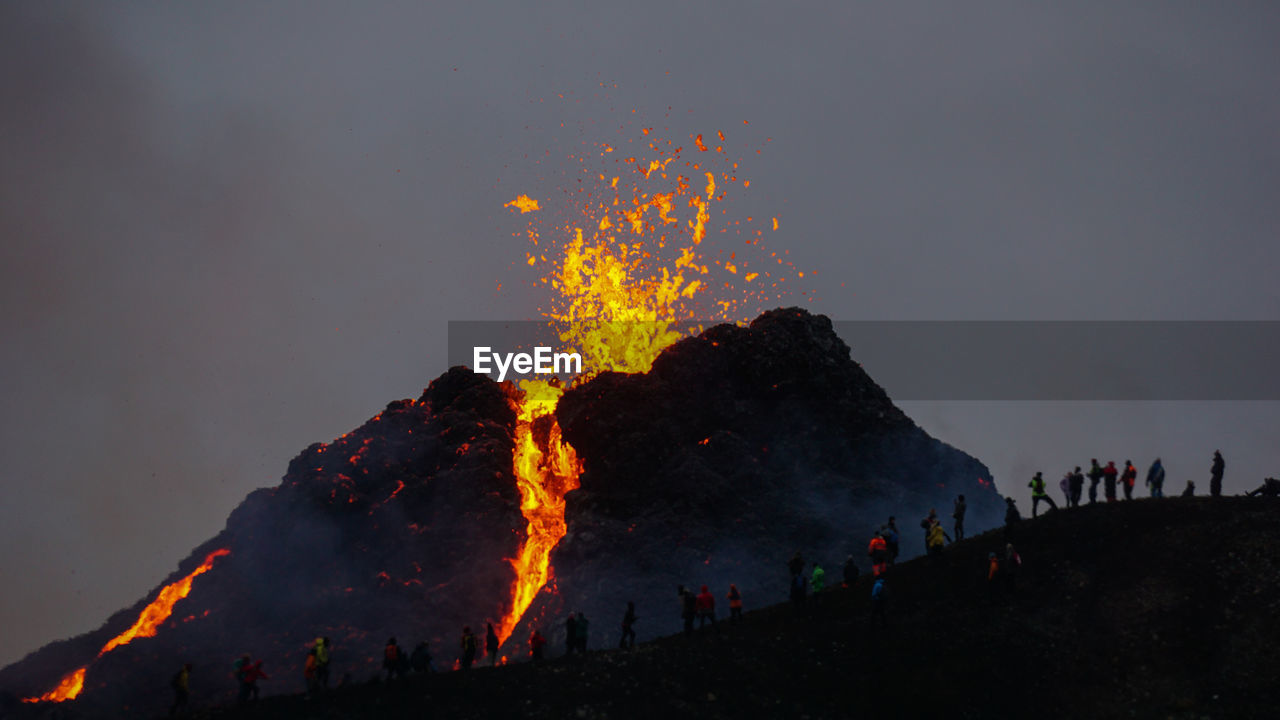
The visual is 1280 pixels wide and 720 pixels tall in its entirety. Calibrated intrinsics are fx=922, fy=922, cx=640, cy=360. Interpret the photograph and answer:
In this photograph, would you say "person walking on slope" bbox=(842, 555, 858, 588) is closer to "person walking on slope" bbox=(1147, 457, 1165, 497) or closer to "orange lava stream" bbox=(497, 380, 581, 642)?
"person walking on slope" bbox=(1147, 457, 1165, 497)

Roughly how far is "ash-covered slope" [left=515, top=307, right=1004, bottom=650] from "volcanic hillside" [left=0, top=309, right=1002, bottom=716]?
0.54ft

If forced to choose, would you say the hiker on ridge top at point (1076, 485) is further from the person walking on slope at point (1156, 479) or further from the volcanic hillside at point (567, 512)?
the volcanic hillside at point (567, 512)

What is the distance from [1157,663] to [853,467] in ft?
138

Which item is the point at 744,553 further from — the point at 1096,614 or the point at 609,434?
the point at 1096,614

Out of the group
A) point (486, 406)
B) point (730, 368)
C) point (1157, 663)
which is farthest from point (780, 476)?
point (1157, 663)

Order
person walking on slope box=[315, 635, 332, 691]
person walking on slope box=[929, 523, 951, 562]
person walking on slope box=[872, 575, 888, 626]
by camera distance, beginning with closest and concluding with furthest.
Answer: person walking on slope box=[315, 635, 332, 691] < person walking on slope box=[872, 575, 888, 626] < person walking on slope box=[929, 523, 951, 562]

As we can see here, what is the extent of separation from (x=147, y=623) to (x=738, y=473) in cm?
4619

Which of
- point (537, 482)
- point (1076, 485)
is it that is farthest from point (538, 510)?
point (1076, 485)

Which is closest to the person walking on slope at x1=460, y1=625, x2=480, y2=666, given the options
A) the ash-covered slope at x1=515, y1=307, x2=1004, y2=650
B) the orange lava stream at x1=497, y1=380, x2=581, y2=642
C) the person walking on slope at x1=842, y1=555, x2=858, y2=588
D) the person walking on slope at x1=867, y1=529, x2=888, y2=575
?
the person walking on slope at x1=842, y1=555, x2=858, y2=588

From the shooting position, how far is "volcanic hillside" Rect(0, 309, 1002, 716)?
62.7 meters

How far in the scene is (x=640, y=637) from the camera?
183ft

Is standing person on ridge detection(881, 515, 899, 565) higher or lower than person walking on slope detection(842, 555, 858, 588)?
higher

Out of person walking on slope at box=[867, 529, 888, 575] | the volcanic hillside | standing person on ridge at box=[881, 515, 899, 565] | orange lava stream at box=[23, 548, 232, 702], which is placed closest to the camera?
person walking on slope at box=[867, 529, 888, 575]

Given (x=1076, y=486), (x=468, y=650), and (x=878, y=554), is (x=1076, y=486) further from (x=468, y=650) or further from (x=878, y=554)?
(x=468, y=650)
